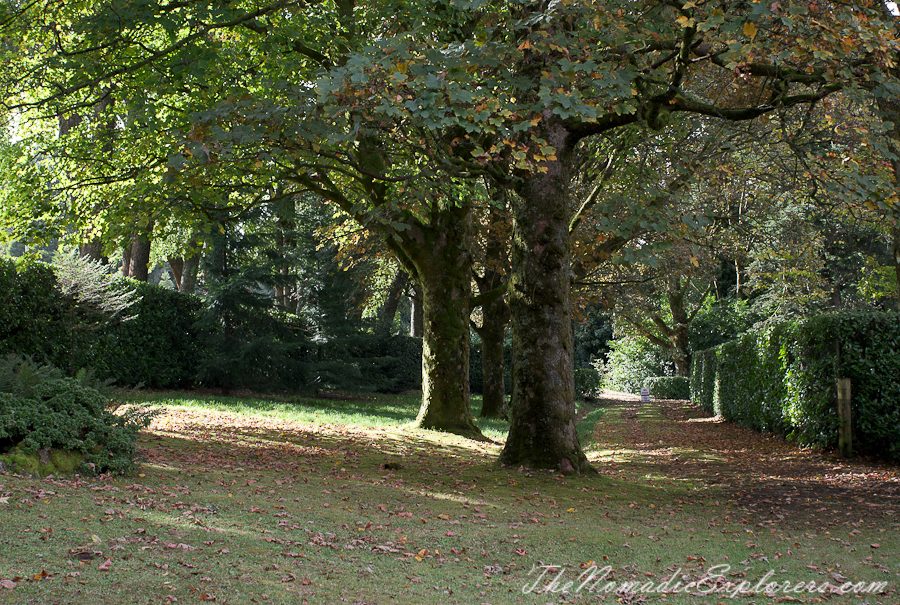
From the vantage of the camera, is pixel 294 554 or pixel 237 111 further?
pixel 237 111

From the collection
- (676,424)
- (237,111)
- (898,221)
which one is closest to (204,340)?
(237,111)

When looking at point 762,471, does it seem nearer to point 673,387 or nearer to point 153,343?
point 153,343

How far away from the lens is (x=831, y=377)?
10.7 meters

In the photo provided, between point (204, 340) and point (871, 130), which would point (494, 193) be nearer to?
point (871, 130)

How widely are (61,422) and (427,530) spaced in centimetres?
324

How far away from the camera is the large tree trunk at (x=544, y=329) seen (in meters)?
8.34

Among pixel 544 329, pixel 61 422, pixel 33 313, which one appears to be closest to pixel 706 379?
pixel 544 329

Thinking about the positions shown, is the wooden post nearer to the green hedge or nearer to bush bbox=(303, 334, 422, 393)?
the green hedge

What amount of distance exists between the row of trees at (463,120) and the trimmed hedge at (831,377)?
4.32 ft

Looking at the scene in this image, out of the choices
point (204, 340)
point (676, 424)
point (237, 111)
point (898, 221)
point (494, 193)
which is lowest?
point (676, 424)

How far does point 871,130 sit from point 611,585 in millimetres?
7221

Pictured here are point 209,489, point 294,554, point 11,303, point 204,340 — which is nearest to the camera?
point 294,554

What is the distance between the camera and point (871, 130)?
8.43 m

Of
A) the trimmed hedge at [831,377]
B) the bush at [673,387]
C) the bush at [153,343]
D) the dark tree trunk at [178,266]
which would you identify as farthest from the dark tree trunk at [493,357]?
the bush at [673,387]
